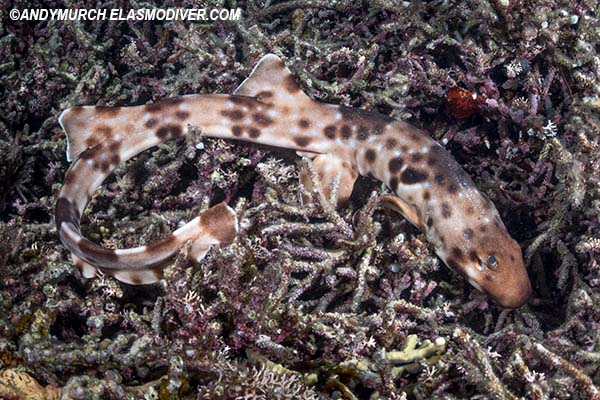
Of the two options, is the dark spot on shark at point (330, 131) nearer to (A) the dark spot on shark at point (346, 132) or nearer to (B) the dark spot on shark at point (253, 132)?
(A) the dark spot on shark at point (346, 132)

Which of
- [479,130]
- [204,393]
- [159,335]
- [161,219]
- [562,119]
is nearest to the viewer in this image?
[204,393]

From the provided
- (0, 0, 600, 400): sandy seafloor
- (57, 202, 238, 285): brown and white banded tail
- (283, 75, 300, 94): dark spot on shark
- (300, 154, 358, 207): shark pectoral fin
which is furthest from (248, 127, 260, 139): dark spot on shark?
(57, 202, 238, 285): brown and white banded tail

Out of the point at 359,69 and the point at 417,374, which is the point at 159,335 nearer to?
the point at 417,374

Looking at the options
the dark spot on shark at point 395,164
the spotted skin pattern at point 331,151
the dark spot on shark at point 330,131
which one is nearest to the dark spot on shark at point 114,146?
the spotted skin pattern at point 331,151

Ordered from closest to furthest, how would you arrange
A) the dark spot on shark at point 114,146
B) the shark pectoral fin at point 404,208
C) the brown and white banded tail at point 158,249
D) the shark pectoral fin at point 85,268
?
the brown and white banded tail at point 158,249 → the shark pectoral fin at point 85,268 → the shark pectoral fin at point 404,208 → the dark spot on shark at point 114,146

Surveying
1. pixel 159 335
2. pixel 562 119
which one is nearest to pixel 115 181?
pixel 159 335

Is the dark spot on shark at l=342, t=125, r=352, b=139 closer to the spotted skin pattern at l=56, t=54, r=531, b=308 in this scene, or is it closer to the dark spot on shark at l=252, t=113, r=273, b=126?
the spotted skin pattern at l=56, t=54, r=531, b=308
